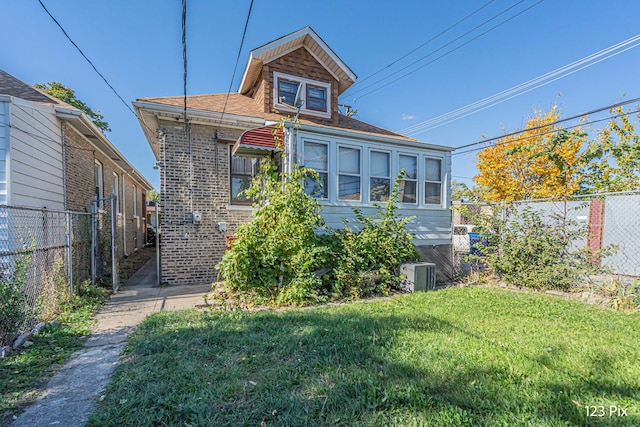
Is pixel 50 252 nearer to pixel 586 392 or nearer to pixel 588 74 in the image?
pixel 586 392

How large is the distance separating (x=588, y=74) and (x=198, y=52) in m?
11.1

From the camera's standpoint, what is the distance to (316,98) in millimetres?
9797

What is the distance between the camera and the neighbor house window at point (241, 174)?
25.9ft

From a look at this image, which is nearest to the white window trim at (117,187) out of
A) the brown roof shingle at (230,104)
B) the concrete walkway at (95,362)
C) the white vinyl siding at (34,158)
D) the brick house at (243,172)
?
the brick house at (243,172)

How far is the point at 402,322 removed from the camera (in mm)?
4117

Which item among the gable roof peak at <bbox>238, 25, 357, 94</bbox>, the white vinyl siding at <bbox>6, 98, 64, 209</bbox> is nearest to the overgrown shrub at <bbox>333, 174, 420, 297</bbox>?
the gable roof peak at <bbox>238, 25, 357, 94</bbox>

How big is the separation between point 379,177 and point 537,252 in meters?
3.79

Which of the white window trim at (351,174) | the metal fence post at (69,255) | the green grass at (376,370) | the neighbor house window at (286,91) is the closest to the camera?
the green grass at (376,370)

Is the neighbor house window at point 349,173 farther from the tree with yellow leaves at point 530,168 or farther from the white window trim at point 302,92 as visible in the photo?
the tree with yellow leaves at point 530,168

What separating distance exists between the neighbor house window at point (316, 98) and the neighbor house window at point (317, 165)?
11.4 feet

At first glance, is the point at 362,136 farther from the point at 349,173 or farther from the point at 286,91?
the point at 286,91

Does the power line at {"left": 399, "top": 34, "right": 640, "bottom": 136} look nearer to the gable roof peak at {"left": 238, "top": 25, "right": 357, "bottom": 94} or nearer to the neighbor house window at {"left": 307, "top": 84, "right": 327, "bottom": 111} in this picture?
the gable roof peak at {"left": 238, "top": 25, "right": 357, "bottom": 94}

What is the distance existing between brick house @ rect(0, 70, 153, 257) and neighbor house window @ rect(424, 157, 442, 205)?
27.6ft

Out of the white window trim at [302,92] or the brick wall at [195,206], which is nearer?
the brick wall at [195,206]
